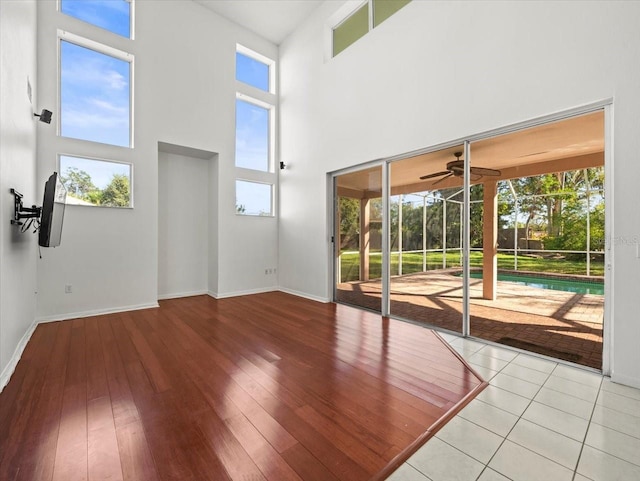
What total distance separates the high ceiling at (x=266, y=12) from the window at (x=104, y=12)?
1375 millimetres

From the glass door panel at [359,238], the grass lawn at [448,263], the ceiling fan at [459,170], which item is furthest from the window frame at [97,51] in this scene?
the ceiling fan at [459,170]

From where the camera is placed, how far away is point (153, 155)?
16.5 feet

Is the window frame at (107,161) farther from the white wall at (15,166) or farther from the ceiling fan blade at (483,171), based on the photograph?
the ceiling fan blade at (483,171)

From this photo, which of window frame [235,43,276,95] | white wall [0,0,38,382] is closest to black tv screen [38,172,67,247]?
white wall [0,0,38,382]

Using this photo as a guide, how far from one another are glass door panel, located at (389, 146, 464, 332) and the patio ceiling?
0.05ft

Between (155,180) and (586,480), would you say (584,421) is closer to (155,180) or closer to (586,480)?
(586,480)

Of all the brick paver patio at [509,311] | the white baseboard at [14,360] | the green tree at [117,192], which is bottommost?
the white baseboard at [14,360]

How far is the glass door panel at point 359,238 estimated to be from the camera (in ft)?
15.7

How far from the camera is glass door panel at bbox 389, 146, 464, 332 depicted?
386cm

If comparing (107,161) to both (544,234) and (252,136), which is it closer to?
(252,136)

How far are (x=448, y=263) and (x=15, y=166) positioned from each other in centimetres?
501

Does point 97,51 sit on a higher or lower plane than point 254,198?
higher

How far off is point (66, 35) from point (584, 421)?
24.2 ft

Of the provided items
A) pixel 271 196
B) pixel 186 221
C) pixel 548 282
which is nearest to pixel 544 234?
pixel 548 282
